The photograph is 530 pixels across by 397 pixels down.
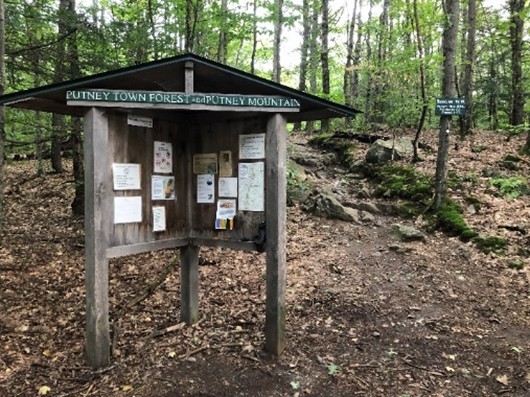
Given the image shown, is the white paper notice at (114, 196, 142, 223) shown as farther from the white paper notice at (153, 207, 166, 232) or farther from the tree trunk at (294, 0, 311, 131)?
the tree trunk at (294, 0, 311, 131)

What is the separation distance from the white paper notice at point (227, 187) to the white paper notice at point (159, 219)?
0.70 meters

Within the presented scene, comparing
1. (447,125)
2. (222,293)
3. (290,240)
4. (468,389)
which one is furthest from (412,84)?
(468,389)

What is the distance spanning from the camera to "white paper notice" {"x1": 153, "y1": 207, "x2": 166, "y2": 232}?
4605 millimetres

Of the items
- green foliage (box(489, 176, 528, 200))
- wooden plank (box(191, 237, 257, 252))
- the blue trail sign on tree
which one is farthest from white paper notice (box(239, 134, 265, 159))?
green foliage (box(489, 176, 528, 200))

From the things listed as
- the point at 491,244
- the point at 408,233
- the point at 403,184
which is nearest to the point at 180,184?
the point at 408,233

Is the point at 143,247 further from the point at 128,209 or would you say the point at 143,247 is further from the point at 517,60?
the point at 517,60

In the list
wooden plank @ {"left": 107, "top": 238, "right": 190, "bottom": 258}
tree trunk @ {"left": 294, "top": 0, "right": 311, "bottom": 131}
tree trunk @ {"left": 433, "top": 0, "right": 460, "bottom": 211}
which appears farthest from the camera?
tree trunk @ {"left": 294, "top": 0, "right": 311, "bottom": 131}

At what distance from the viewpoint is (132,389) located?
150 inches

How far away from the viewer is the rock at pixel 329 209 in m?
8.96

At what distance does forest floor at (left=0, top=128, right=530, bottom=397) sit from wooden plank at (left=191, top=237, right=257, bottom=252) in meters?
1.08

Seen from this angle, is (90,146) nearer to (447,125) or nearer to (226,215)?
(226,215)

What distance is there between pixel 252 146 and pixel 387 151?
8.58 m

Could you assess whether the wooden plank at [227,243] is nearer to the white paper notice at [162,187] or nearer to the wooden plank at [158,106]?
the white paper notice at [162,187]

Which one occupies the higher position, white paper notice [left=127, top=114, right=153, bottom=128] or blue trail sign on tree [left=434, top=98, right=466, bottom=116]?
blue trail sign on tree [left=434, top=98, right=466, bottom=116]
